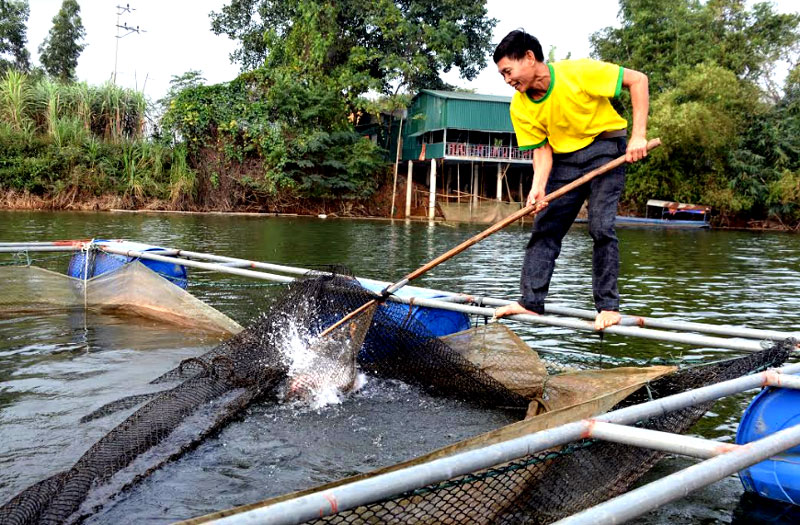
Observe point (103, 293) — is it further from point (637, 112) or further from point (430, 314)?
point (637, 112)

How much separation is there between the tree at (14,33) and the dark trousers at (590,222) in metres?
46.3

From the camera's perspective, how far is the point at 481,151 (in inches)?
1284

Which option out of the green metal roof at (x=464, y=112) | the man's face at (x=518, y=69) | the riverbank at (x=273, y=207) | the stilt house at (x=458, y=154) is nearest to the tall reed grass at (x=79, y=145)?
the riverbank at (x=273, y=207)

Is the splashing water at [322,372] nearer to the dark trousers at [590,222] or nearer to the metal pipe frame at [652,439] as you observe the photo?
the dark trousers at [590,222]

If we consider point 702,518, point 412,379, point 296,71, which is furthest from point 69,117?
point 702,518

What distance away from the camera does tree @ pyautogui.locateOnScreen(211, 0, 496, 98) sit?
33.8 m

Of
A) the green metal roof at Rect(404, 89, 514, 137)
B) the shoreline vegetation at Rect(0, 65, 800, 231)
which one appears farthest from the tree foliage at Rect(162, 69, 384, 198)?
the green metal roof at Rect(404, 89, 514, 137)

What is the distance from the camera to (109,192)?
2858cm

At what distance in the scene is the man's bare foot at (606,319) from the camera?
4168mm

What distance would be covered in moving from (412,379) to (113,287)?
13.2 ft

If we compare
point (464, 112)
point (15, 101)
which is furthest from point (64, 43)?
point (464, 112)

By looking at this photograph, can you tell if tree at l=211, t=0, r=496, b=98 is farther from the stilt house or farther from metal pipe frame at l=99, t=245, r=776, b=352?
metal pipe frame at l=99, t=245, r=776, b=352

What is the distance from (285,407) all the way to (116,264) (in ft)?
14.1

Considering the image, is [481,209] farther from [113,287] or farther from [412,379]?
[412,379]
